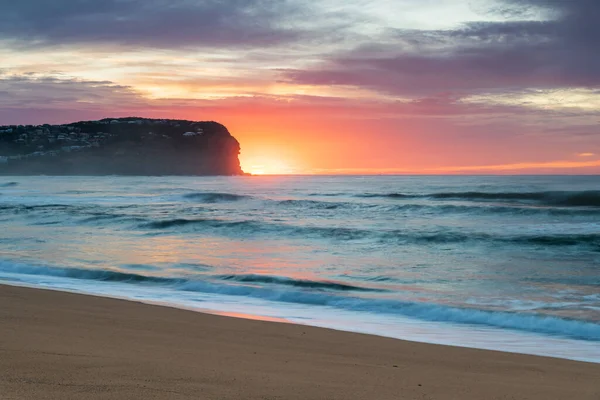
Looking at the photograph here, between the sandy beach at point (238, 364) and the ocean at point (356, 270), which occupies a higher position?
the sandy beach at point (238, 364)

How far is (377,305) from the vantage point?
9.10 m

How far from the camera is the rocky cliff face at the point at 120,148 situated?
148500 millimetres

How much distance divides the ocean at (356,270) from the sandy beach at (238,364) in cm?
115

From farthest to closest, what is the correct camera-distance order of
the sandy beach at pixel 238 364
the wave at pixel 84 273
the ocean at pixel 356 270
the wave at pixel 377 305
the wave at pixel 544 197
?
the wave at pixel 544 197 < the wave at pixel 84 273 < the ocean at pixel 356 270 < the wave at pixel 377 305 < the sandy beach at pixel 238 364

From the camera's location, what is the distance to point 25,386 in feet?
11.4

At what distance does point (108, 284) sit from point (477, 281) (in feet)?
22.7

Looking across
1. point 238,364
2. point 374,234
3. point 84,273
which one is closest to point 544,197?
point 374,234

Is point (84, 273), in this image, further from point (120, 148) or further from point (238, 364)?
point (120, 148)

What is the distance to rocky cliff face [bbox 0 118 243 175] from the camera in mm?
148500

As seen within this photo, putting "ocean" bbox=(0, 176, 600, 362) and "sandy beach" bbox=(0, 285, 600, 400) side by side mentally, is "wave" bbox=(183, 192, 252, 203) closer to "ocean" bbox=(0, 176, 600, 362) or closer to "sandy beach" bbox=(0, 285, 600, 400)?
"ocean" bbox=(0, 176, 600, 362)

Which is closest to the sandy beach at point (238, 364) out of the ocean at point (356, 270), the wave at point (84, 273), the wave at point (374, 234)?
the ocean at point (356, 270)

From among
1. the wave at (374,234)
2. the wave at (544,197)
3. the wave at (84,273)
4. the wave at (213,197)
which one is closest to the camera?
the wave at (84,273)

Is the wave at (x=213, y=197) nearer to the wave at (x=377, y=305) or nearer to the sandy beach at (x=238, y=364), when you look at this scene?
the wave at (x=377, y=305)

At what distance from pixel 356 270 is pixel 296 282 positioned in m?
2.10
